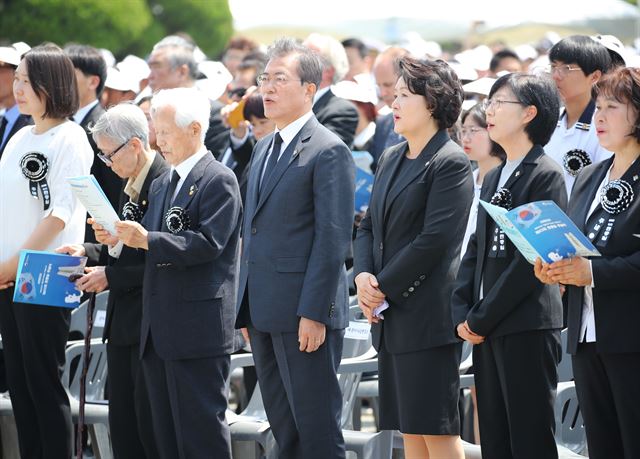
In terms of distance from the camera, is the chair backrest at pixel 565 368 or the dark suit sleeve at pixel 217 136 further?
the dark suit sleeve at pixel 217 136

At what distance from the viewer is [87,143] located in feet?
21.2

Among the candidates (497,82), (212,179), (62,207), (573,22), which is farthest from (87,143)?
(573,22)

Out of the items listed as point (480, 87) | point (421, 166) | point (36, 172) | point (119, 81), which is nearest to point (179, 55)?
point (119, 81)

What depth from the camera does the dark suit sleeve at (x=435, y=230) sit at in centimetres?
499

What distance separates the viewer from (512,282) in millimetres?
4852

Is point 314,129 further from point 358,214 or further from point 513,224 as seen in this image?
point 358,214

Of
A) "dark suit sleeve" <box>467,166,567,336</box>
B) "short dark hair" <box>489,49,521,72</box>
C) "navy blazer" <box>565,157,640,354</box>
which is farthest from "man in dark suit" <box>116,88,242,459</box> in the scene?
"short dark hair" <box>489,49,521,72</box>

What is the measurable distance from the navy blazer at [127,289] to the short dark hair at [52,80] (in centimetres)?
88

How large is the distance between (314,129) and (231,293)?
0.84 meters

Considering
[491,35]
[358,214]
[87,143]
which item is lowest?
[491,35]

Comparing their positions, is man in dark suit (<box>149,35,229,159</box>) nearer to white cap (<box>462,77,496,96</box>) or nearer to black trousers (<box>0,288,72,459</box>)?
white cap (<box>462,77,496,96</box>)

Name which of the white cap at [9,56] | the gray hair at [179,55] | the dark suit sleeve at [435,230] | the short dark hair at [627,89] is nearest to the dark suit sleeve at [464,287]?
the dark suit sleeve at [435,230]

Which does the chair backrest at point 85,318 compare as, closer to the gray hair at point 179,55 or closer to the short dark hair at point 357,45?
the gray hair at point 179,55

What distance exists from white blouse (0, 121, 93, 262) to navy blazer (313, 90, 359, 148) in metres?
1.73
